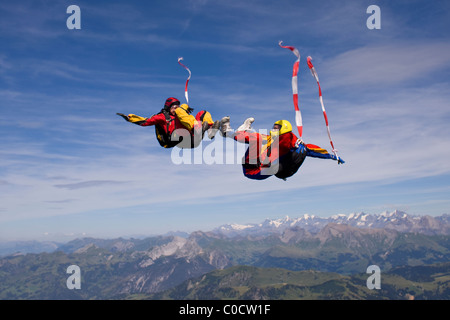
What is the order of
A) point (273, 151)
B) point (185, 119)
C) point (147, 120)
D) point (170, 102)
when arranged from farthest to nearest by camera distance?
point (147, 120) → point (170, 102) → point (273, 151) → point (185, 119)

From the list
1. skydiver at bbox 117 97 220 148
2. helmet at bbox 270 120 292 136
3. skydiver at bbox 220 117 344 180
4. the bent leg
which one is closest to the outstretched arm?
skydiver at bbox 117 97 220 148

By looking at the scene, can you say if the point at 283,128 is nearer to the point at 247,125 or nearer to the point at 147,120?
the point at 247,125

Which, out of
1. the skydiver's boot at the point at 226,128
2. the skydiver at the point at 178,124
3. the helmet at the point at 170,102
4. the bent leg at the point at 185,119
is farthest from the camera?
the helmet at the point at 170,102

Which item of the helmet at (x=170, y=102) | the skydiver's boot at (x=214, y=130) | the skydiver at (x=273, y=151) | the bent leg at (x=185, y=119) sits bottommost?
the skydiver at (x=273, y=151)

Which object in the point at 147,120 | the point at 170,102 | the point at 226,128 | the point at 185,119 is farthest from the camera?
the point at 147,120

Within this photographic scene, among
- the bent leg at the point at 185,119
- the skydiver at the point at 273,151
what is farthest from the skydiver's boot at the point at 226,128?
the bent leg at the point at 185,119

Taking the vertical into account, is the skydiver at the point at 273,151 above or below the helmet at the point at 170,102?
below

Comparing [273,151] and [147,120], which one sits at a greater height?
[147,120]

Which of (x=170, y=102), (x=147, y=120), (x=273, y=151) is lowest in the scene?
(x=273, y=151)

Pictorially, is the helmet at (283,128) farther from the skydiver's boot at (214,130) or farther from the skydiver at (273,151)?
the skydiver's boot at (214,130)

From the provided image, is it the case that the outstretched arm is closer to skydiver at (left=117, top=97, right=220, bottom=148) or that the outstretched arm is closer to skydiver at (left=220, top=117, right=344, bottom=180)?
skydiver at (left=117, top=97, right=220, bottom=148)

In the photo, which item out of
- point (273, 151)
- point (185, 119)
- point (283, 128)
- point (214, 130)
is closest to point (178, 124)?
point (185, 119)
